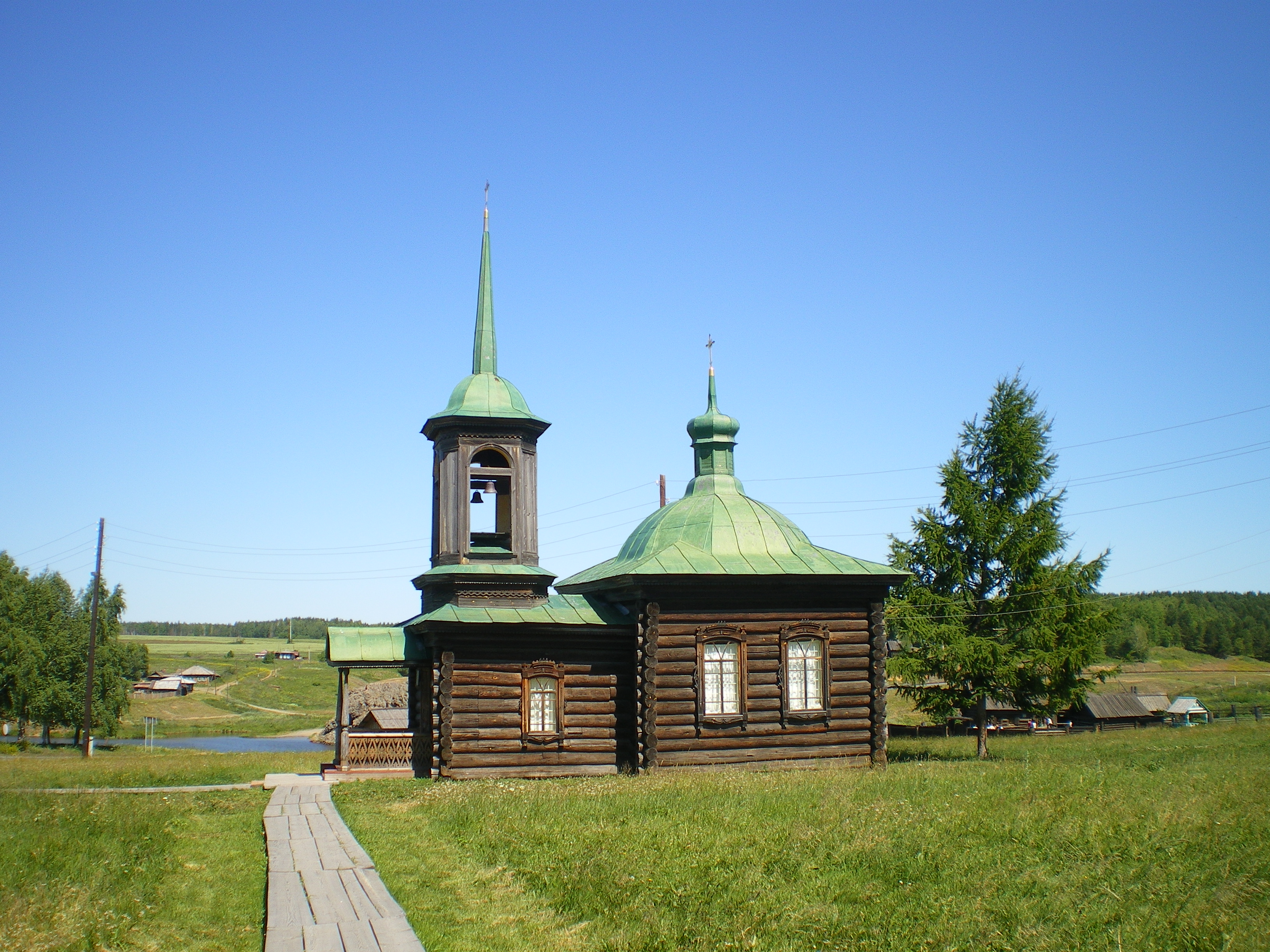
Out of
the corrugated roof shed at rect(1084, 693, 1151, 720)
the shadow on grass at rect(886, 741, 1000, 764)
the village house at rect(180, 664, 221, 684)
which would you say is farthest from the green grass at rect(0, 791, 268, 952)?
the village house at rect(180, 664, 221, 684)

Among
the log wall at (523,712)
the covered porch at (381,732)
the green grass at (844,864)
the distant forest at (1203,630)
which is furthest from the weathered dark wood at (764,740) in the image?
the distant forest at (1203,630)

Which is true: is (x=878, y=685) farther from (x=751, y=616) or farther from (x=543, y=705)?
(x=543, y=705)

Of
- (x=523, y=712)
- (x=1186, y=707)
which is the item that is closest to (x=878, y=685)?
(x=523, y=712)

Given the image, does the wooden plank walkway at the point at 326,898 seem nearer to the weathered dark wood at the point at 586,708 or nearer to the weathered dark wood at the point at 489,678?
the weathered dark wood at the point at 489,678

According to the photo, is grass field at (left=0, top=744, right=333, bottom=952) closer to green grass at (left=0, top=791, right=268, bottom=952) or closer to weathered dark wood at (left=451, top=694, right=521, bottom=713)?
green grass at (left=0, top=791, right=268, bottom=952)

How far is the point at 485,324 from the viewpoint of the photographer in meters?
23.7

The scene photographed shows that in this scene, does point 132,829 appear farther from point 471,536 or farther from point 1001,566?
point 1001,566

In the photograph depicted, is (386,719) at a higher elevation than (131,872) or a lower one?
lower

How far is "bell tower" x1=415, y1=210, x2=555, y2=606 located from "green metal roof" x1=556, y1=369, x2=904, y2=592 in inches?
75.4

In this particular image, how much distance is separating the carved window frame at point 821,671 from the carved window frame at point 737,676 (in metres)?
0.74

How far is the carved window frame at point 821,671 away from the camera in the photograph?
20.4m

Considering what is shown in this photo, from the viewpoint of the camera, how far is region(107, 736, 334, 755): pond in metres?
54.3

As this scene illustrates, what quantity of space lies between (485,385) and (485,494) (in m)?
2.41

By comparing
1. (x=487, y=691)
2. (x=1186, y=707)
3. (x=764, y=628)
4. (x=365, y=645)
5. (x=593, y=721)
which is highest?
(x=764, y=628)
